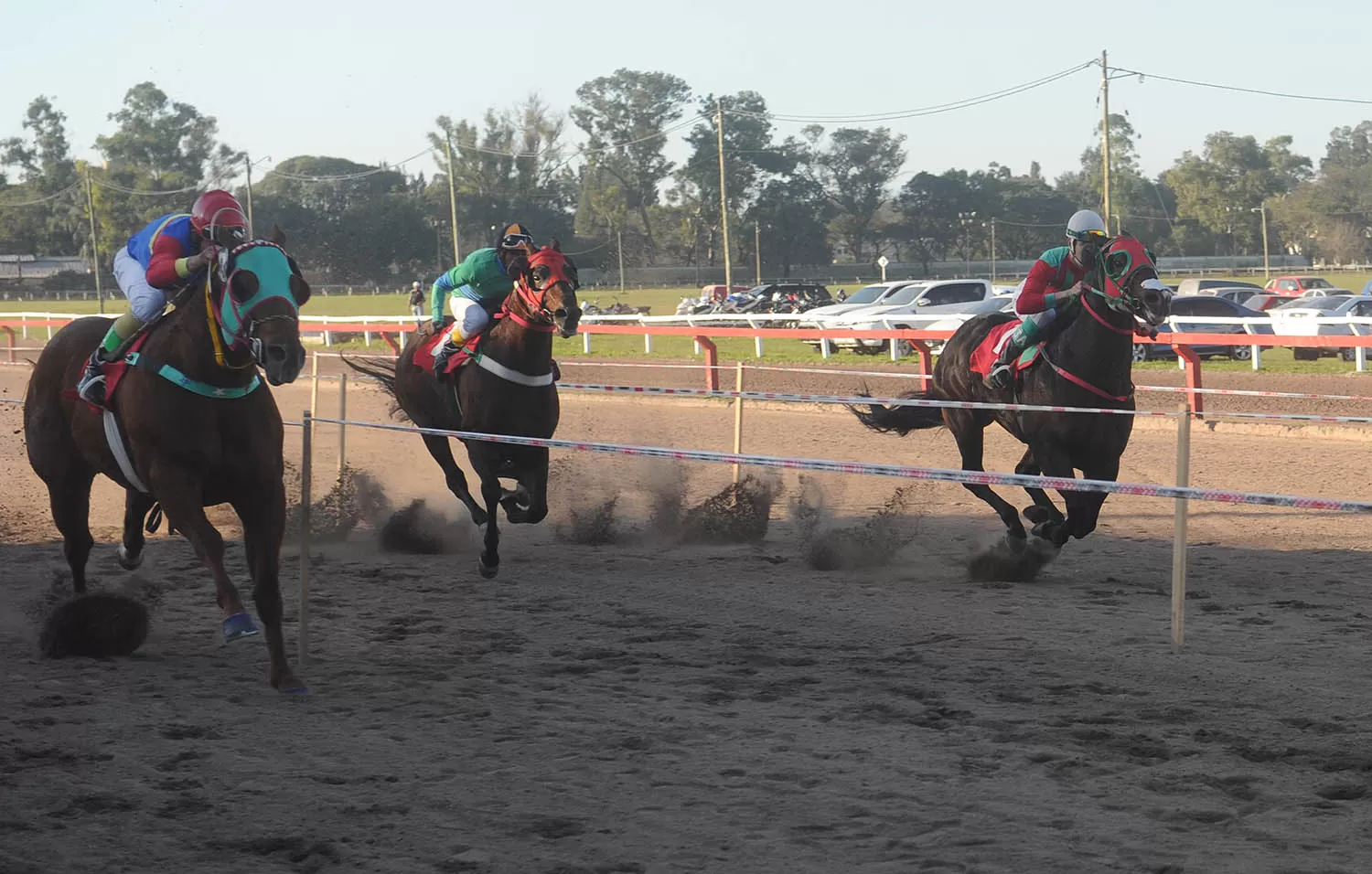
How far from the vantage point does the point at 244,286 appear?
6086 millimetres

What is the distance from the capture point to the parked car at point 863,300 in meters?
33.0

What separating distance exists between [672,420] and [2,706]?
12.8m

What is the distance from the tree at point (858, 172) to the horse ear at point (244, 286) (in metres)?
107

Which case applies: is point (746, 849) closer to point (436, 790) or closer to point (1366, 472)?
point (436, 790)

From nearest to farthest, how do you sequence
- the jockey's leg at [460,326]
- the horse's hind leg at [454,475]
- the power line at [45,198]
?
the jockey's leg at [460,326] → the horse's hind leg at [454,475] → the power line at [45,198]

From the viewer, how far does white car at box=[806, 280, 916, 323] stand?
33000 mm

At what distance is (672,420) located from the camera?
1852 cm

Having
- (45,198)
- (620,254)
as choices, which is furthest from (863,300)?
(45,198)

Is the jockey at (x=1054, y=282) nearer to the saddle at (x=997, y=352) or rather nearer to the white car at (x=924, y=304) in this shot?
the saddle at (x=997, y=352)

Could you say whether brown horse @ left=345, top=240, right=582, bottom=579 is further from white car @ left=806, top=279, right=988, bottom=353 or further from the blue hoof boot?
white car @ left=806, top=279, right=988, bottom=353

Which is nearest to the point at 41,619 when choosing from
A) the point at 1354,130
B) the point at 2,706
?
the point at 2,706

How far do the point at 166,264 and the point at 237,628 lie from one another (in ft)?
5.83

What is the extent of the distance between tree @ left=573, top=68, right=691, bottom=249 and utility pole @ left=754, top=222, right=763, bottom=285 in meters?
8.15

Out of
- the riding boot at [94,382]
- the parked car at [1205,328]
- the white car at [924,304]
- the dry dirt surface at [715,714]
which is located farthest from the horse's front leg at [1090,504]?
the white car at [924,304]
